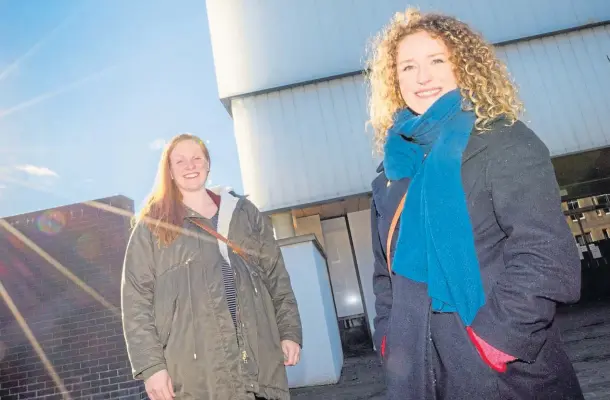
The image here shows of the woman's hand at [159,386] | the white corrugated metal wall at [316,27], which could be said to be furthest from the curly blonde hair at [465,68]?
the white corrugated metal wall at [316,27]

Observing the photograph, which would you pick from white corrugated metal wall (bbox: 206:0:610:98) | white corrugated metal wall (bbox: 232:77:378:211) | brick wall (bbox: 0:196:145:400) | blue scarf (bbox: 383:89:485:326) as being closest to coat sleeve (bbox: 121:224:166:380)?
blue scarf (bbox: 383:89:485:326)

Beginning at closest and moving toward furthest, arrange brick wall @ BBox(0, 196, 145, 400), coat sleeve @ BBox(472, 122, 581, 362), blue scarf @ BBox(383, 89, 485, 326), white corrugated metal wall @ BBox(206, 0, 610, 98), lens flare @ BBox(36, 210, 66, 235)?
coat sleeve @ BBox(472, 122, 581, 362) < blue scarf @ BBox(383, 89, 485, 326) < brick wall @ BBox(0, 196, 145, 400) < lens flare @ BBox(36, 210, 66, 235) < white corrugated metal wall @ BBox(206, 0, 610, 98)

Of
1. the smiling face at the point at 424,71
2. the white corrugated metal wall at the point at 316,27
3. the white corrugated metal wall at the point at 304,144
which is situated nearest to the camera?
the smiling face at the point at 424,71

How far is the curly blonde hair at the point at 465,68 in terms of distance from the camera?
144 cm

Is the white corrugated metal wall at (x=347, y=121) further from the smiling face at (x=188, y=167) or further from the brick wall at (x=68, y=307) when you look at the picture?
the smiling face at (x=188, y=167)

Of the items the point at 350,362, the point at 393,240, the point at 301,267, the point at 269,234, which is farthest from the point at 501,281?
the point at 350,362

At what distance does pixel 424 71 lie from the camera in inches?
61.7

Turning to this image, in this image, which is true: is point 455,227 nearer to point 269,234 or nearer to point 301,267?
point 269,234

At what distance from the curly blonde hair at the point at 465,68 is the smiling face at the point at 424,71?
3cm

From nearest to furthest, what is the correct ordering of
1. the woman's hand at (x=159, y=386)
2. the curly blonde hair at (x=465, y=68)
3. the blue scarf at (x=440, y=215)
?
the blue scarf at (x=440, y=215) < the curly blonde hair at (x=465, y=68) < the woman's hand at (x=159, y=386)

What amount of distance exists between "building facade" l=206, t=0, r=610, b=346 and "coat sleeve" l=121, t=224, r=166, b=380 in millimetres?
8056

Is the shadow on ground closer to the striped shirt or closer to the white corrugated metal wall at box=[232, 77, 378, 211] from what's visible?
the striped shirt

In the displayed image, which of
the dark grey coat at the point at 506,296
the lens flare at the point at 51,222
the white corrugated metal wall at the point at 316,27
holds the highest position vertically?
the white corrugated metal wall at the point at 316,27

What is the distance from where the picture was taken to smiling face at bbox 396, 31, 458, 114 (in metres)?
1.56
